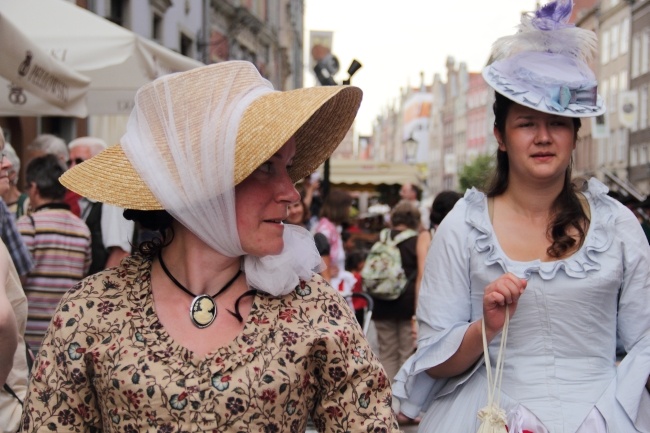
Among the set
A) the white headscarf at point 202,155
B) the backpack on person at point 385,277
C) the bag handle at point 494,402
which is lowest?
the backpack on person at point 385,277

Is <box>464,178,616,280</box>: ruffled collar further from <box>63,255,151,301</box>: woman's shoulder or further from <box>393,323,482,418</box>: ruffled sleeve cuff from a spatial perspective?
<box>63,255,151,301</box>: woman's shoulder

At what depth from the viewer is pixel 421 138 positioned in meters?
135

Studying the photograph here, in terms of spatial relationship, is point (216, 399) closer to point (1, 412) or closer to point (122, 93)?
point (1, 412)

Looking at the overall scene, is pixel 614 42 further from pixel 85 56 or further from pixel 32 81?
pixel 32 81

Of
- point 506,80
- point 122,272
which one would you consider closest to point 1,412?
point 122,272

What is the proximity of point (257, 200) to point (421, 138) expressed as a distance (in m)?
133

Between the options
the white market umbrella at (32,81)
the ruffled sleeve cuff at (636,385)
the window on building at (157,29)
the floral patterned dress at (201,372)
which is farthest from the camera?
the window on building at (157,29)

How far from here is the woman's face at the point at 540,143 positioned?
3371 mm

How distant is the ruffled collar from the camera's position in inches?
129

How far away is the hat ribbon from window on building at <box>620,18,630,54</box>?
5847cm

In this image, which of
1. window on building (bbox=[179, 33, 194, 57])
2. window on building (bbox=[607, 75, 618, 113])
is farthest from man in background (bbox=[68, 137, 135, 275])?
window on building (bbox=[607, 75, 618, 113])

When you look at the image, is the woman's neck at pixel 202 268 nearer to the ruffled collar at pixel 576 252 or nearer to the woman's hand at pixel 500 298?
the woman's hand at pixel 500 298

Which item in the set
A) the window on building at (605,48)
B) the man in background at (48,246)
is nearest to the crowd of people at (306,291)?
the man in background at (48,246)

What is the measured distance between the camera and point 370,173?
79.8 ft
